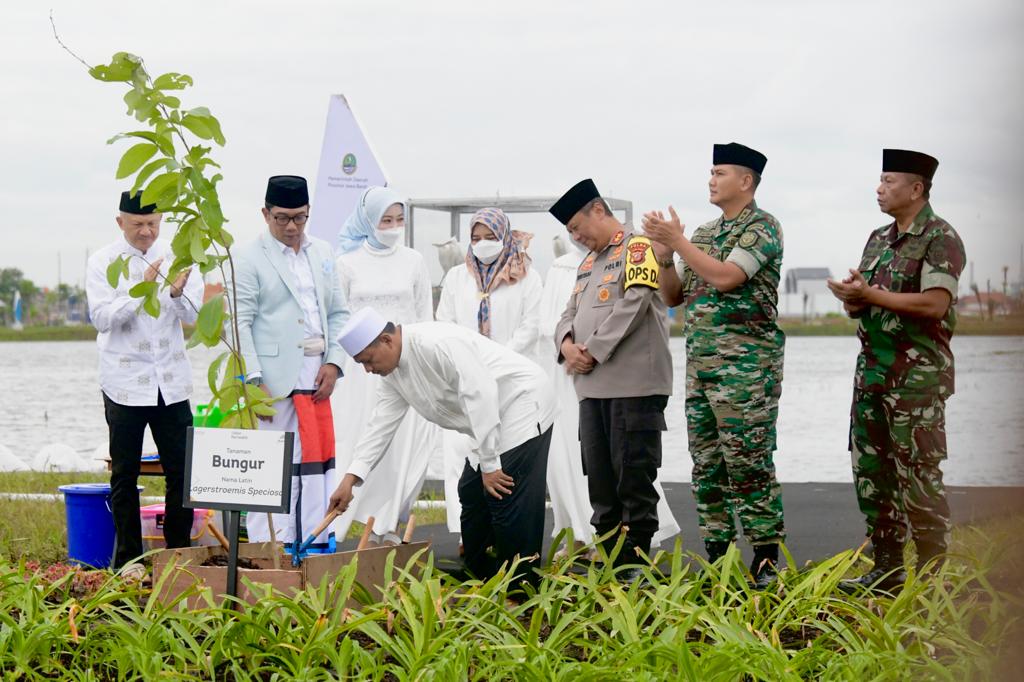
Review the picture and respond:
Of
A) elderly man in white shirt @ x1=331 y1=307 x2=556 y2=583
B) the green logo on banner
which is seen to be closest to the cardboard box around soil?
elderly man in white shirt @ x1=331 y1=307 x2=556 y2=583

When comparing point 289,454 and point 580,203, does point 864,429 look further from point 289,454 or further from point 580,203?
point 289,454

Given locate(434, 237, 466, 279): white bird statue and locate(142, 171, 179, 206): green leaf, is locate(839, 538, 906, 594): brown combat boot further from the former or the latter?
locate(434, 237, 466, 279): white bird statue

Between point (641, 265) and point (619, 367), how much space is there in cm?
48

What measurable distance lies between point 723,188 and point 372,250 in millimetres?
2552

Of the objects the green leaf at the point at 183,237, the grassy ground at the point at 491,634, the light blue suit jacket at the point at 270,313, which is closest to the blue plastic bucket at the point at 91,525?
the light blue suit jacket at the point at 270,313

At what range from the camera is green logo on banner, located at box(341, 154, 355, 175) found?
367 inches

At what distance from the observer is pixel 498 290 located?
6.93 metres

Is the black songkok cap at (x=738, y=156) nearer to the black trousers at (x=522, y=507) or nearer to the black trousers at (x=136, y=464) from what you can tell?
the black trousers at (x=522, y=507)

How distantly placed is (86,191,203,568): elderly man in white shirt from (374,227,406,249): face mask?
50.1 inches

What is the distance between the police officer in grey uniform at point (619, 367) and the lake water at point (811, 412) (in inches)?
180

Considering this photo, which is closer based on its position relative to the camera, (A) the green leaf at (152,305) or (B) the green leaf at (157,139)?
(B) the green leaf at (157,139)

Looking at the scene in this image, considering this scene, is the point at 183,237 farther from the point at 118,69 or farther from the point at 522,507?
the point at 522,507

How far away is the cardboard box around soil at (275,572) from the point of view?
4.08 meters

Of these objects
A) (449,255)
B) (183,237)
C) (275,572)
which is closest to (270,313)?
(183,237)
